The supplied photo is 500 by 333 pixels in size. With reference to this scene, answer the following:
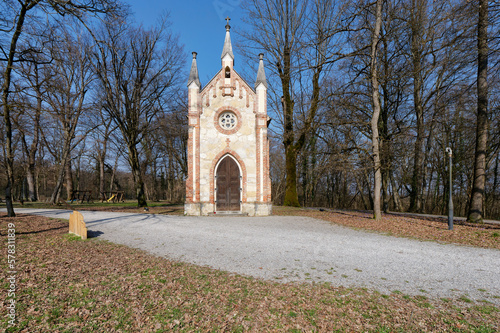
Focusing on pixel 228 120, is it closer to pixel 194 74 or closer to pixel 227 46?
pixel 194 74

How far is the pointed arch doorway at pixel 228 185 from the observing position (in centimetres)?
1560

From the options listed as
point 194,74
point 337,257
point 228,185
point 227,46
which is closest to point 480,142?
point 337,257

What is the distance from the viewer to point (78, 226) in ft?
27.7

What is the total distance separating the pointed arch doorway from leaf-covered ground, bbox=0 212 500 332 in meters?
10.3

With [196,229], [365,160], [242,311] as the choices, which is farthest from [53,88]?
[365,160]

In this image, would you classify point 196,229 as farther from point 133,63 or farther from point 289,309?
point 133,63

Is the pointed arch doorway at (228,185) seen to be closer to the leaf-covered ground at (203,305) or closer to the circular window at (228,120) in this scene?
the circular window at (228,120)

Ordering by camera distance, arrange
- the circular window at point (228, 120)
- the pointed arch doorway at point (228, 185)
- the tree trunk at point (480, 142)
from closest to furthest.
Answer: the tree trunk at point (480, 142)
the pointed arch doorway at point (228, 185)
the circular window at point (228, 120)

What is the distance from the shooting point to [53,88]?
1020 cm

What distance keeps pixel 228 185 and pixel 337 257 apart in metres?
10.1

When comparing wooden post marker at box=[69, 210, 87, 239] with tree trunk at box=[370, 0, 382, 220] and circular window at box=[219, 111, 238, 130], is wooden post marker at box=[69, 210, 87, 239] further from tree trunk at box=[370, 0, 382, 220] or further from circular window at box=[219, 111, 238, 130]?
tree trunk at box=[370, 0, 382, 220]

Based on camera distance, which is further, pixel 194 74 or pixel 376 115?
pixel 194 74

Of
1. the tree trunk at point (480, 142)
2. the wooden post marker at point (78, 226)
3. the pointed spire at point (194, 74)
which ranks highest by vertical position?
the pointed spire at point (194, 74)

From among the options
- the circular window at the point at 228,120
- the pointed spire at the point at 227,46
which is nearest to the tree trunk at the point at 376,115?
the circular window at the point at 228,120
